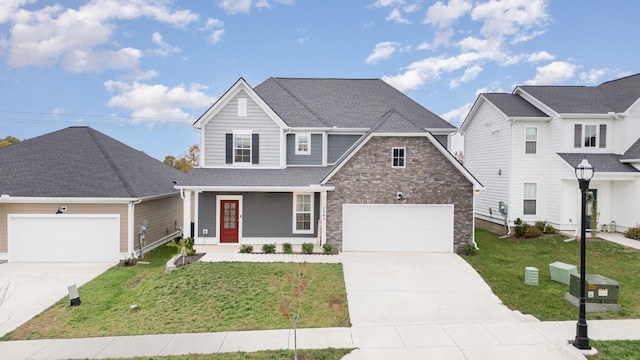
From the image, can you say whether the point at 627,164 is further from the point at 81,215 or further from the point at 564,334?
the point at 81,215

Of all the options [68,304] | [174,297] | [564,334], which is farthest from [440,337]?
[68,304]

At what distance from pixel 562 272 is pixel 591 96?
1406 cm

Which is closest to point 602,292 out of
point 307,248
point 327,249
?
point 327,249

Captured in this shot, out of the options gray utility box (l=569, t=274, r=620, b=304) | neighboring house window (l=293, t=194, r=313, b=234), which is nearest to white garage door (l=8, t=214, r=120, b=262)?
neighboring house window (l=293, t=194, r=313, b=234)

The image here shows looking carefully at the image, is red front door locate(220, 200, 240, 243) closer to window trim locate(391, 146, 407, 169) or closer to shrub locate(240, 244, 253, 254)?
shrub locate(240, 244, 253, 254)

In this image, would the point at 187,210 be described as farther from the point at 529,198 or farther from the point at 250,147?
the point at 529,198

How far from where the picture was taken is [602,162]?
16.8m

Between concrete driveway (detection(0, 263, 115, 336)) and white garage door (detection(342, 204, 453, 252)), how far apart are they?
403 inches

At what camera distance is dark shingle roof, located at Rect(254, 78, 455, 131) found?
16500 mm

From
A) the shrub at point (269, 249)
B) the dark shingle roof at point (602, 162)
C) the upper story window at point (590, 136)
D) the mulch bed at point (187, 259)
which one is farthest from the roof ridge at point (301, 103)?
the upper story window at point (590, 136)

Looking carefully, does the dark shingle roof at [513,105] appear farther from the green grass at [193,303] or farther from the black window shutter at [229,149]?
the black window shutter at [229,149]

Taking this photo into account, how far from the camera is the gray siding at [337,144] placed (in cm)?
1647

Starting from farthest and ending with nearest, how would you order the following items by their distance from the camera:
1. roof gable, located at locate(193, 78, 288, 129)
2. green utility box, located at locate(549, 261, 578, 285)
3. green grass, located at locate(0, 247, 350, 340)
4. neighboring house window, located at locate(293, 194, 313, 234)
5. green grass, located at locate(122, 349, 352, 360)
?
roof gable, located at locate(193, 78, 288, 129) < neighboring house window, located at locate(293, 194, 313, 234) < green utility box, located at locate(549, 261, 578, 285) < green grass, located at locate(0, 247, 350, 340) < green grass, located at locate(122, 349, 352, 360)

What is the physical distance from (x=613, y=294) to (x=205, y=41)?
2279 cm
